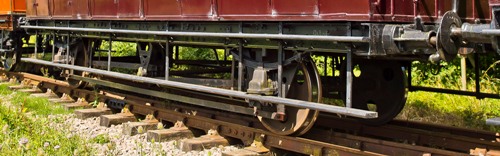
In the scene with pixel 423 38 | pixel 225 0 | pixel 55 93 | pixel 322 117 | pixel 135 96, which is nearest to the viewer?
pixel 423 38

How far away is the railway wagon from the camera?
17.5 ft

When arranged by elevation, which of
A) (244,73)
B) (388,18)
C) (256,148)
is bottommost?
(256,148)

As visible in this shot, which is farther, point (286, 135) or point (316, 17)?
point (286, 135)

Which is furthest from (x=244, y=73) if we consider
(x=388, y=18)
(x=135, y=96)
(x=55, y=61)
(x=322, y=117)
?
(x=55, y=61)

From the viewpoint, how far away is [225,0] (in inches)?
271

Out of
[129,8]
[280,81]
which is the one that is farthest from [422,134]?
[129,8]

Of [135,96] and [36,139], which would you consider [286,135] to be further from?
[135,96]

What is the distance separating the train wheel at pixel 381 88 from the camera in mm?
7863

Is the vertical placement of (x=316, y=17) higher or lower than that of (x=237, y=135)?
higher

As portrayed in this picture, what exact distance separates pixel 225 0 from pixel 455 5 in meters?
2.44

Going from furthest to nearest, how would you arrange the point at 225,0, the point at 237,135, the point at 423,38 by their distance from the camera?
the point at 237,135 < the point at 225,0 < the point at 423,38

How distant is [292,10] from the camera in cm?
604

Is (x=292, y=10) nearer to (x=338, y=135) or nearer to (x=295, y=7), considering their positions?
(x=295, y=7)

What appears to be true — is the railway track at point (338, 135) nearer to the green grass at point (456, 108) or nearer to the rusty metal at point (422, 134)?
the rusty metal at point (422, 134)
